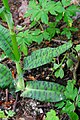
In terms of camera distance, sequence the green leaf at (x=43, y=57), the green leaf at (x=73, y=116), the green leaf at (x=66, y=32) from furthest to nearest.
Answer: the green leaf at (x=66, y=32) → the green leaf at (x=43, y=57) → the green leaf at (x=73, y=116)

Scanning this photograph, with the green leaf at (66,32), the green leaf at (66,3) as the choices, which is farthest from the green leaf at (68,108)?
the green leaf at (66,3)

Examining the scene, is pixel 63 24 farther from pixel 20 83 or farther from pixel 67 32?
pixel 20 83

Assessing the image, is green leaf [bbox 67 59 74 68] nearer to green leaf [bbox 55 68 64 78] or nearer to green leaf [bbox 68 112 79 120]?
green leaf [bbox 55 68 64 78]

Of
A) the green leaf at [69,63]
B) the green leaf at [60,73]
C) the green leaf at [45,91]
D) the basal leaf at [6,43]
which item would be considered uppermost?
the basal leaf at [6,43]

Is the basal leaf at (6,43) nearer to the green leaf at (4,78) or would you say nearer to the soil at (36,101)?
the green leaf at (4,78)

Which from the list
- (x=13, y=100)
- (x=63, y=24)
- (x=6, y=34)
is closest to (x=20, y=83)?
(x=13, y=100)

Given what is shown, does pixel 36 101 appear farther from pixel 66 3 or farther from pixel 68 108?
pixel 66 3
